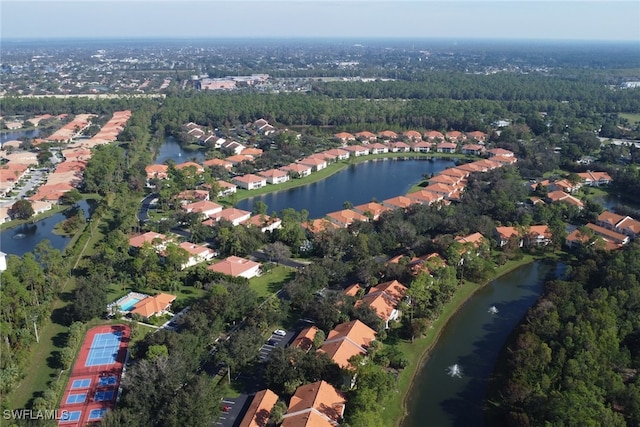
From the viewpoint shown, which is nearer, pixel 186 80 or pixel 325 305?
pixel 325 305

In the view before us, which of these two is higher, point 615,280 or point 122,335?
point 615,280

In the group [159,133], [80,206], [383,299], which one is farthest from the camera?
[159,133]

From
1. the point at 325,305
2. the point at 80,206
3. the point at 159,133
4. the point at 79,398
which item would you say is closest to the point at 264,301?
the point at 325,305

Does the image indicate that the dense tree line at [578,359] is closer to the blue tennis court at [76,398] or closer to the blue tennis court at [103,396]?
the blue tennis court at [103,396]

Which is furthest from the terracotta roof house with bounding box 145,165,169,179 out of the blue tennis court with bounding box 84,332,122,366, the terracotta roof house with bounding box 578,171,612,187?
the terracotta roof house with bounding box 578,171,612,187

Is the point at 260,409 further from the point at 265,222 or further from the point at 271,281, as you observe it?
the point at 265,222

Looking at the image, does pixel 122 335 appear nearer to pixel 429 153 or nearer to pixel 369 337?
pixel 369 337

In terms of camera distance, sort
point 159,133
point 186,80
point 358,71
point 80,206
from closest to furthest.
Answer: point 80,206 < point 159,133 < point 186,80 < point 358,71

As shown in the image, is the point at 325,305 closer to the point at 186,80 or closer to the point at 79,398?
the point at 79,398
